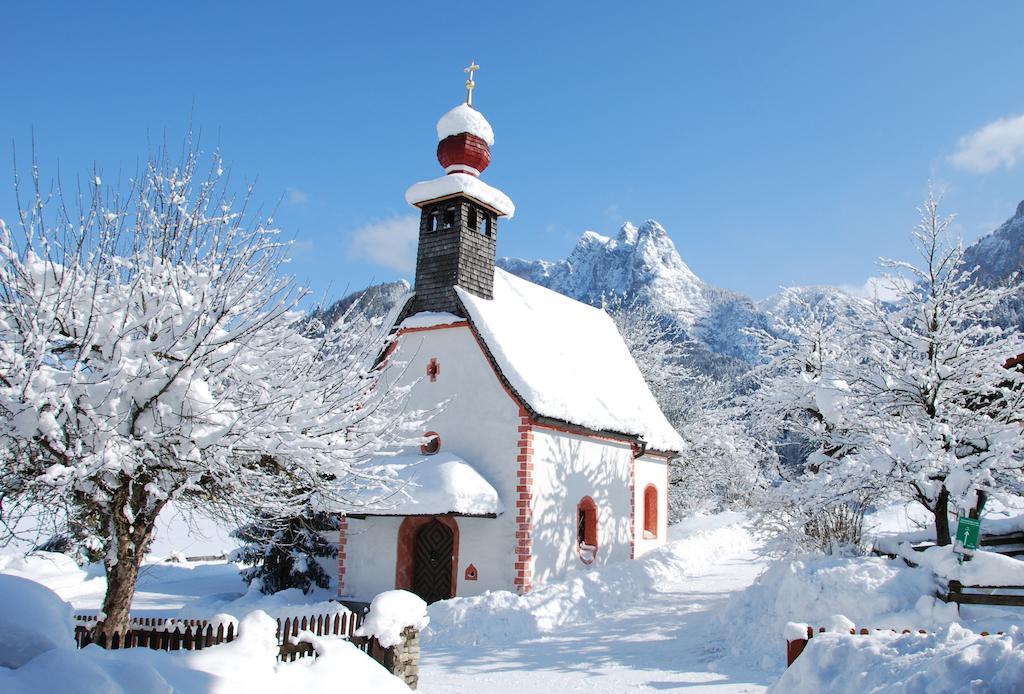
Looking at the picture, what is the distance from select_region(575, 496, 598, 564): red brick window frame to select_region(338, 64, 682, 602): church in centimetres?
3

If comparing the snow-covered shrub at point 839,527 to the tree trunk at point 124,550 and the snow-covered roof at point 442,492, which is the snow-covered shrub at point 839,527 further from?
the tree trunk at point 124,550

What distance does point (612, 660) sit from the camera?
11711 millimetres

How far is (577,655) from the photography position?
39.8 feet

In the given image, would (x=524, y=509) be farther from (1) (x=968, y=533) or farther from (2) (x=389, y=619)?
(1) (x=968, y=533)

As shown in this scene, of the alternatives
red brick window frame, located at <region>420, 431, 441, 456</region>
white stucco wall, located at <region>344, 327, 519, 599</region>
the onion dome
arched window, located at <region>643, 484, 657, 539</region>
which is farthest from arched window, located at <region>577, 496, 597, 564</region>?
the onion dome

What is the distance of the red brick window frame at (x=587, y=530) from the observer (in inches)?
715

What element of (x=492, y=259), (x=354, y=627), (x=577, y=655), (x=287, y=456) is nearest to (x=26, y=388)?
(x=287, y=456)

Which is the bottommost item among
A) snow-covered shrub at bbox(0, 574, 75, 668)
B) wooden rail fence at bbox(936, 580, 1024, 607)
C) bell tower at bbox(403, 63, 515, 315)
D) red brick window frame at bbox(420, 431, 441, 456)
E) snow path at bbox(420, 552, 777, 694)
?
snow path at bbox(420, 552, 777, 694)

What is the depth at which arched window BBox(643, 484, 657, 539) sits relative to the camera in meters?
22.7

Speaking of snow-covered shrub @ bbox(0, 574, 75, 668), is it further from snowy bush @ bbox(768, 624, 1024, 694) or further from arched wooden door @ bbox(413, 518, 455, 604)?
arched wooden door @ bbox(413, 518, 455, 604)

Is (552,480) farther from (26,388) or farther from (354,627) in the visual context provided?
(26,388)

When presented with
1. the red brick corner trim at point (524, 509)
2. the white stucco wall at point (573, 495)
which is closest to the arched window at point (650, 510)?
the white stucco wall at point (573, 495)

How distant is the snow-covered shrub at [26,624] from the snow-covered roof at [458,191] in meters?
15.4

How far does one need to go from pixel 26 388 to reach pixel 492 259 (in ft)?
44.9
